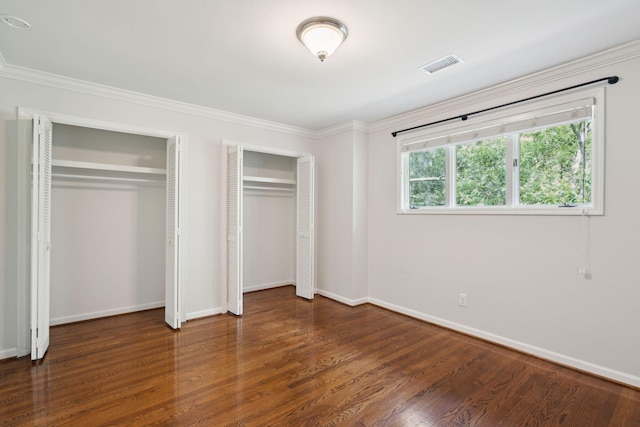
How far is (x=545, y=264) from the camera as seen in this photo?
2.86 meters

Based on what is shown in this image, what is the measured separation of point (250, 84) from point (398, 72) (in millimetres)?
1432

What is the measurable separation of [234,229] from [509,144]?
3.17 m

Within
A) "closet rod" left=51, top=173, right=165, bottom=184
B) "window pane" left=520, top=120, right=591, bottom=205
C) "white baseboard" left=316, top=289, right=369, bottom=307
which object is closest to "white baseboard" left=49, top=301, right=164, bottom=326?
"closet rod" left=51, top=173, right=165, bottom=184

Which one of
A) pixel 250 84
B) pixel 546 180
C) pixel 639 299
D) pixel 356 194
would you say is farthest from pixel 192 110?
pixel 639 299

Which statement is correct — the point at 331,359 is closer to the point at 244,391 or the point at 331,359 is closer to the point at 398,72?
the point at 244,391

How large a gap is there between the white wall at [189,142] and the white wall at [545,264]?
216cm

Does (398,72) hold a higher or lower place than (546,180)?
higher

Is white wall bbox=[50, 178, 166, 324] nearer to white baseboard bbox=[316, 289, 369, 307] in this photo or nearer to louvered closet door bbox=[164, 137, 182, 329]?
louvered closet door bbox=[164, 137, 182, 329]

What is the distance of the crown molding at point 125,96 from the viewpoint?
2.86 m

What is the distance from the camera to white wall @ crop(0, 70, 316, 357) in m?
2.79

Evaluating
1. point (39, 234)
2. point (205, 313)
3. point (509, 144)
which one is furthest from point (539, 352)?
point (39, 234)

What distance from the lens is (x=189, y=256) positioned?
383cm

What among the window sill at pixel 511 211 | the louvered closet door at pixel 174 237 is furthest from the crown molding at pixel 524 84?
the louvered closet door at pixel 174 237

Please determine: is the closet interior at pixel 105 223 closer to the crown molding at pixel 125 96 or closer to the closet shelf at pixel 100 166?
the closet shelf at pixel 100 166
